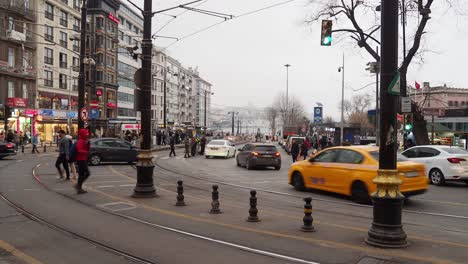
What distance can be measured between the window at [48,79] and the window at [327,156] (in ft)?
143

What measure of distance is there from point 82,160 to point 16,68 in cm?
3654

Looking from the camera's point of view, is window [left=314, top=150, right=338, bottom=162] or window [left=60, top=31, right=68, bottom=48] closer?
window [left=314, top=150, right=338, bottom=162]

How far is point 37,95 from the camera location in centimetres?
4781

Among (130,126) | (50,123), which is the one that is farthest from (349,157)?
(50,123)

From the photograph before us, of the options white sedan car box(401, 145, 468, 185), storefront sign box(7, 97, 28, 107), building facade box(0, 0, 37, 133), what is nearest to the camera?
white sedan car box(401, 145, 468, 185)

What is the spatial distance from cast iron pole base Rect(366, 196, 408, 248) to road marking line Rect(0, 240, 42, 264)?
499 centimetres

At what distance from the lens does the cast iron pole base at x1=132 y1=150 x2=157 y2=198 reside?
1169cm

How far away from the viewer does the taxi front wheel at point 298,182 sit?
14.2 m

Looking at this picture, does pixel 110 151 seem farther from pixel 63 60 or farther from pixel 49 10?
pixel 63 60

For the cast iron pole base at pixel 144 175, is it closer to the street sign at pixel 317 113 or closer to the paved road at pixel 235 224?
the paved road at pixel 235 224

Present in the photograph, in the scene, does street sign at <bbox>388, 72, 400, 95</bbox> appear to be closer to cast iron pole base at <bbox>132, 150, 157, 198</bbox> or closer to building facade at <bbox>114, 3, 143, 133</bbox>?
cast iron pole base at <bbox>132, 150, 157, 198</bbox>

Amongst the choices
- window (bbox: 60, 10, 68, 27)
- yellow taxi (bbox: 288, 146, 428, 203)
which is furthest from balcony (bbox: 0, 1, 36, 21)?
yellow taxi (bbox: 288, 146, 428, 203)

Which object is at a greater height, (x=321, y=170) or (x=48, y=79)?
(x=48, y=79)

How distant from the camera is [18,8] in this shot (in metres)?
43.4
